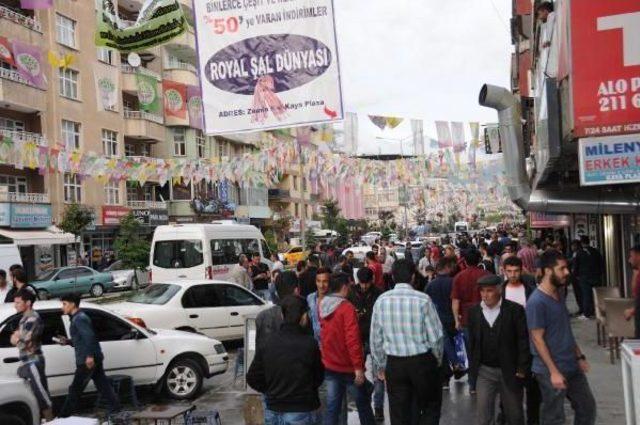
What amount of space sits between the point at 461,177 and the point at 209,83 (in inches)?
1144

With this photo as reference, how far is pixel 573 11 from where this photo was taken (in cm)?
816

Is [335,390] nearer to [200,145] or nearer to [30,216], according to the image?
[30,216]

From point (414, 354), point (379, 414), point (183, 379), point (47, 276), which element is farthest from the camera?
point (47, 276)

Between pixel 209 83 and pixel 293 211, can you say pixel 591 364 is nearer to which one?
pixel 209 83

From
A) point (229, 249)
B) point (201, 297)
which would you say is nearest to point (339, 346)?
point (201, 297)

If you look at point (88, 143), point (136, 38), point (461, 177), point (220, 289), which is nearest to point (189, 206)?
point (88, 143)

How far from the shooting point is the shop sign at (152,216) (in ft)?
140

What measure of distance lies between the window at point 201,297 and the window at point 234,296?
0.11m

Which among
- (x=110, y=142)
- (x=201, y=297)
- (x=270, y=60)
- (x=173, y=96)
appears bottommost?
(x=201, y=297)

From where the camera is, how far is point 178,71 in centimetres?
4684

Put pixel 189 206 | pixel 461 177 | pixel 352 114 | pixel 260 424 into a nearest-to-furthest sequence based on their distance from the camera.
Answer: pixel 260 424 → pixel 352 114 → pixel 461 177 → pixel 189 206

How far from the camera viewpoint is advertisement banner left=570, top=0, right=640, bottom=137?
7.80 metres

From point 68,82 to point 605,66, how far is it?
114 ft

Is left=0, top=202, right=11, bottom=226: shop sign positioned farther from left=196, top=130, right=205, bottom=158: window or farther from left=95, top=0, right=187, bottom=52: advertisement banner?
left=95, top=0, right=187, bottom=52: advertisement banner
